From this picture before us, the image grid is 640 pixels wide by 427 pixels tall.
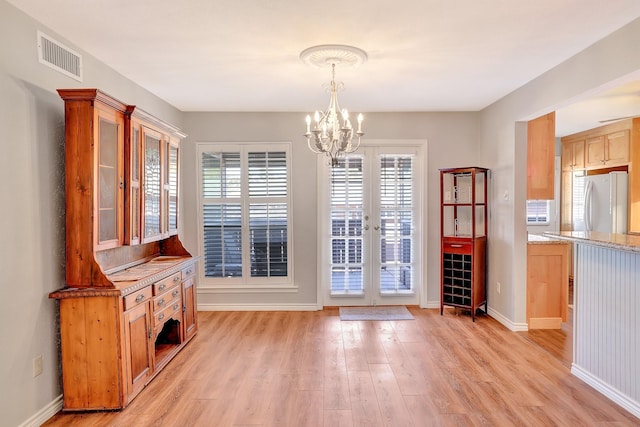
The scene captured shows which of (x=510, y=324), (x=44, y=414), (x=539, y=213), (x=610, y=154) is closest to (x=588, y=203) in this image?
(x=610, y=154)

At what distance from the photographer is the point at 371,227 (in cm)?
488

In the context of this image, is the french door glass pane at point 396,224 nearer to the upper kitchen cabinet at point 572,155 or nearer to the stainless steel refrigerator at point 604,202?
the stainless steel refrigerator at point 604,202

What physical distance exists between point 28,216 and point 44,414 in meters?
1.28

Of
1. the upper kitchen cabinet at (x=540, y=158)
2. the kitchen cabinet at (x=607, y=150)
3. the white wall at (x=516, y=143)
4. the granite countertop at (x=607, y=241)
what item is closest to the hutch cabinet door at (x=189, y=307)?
the granite countertop at (x=607, y=241)

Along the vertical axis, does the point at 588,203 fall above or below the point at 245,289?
above

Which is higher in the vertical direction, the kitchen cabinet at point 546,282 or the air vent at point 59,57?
the air vent at point 59,57

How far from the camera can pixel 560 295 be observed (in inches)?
159

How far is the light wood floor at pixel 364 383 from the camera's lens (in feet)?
7.91

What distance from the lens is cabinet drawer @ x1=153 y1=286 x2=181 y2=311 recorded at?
302 centimetres

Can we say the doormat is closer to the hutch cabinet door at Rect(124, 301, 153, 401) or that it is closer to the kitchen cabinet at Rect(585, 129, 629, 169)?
the hutch cabinet door at Rect(124, 301, 153, 401)

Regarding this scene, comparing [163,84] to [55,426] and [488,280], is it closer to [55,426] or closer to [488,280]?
[55,426]

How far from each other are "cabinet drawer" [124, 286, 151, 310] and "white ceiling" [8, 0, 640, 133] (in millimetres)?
1848

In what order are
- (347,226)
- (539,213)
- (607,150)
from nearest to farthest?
(347,226)
(607,150)
(539,213)

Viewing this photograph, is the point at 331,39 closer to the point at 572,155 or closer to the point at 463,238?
the point at 463,238
